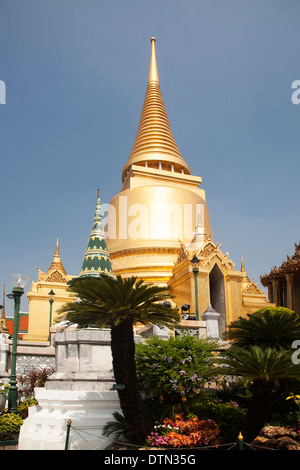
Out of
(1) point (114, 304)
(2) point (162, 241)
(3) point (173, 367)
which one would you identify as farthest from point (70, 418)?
(2) point (162, 241)

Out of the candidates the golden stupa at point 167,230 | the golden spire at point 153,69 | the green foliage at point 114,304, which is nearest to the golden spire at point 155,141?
the golden stupa at point 167,230

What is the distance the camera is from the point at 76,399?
10633mm

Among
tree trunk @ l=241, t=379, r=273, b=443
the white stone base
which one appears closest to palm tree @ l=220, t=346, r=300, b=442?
tree trunk @ l=241, t=379, r=273, b=443

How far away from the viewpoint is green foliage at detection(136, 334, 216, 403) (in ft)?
32.8

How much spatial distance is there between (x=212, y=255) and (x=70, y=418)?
16972mm

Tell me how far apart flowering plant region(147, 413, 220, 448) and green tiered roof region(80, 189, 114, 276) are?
20.6 feet

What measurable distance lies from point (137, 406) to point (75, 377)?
105 inches

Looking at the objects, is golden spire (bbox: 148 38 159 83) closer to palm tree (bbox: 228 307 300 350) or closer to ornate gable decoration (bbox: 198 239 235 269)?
ornate gable decoration (bbox: 198 239 235 269)

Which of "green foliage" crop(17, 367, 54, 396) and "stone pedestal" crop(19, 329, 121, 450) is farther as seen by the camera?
"green foliage" crop(17, 367, 54, 396)

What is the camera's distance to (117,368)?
30.6 ft

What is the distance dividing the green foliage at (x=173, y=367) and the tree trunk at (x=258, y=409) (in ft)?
4.62

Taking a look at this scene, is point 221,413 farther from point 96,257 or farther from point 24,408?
point 96,257

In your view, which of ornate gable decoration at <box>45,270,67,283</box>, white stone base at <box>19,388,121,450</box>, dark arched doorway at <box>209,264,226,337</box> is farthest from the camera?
ornate gable decoration at <box>45,270,67,283</box>

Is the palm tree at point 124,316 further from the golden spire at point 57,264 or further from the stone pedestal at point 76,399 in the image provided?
the golden spire at point 57,264
